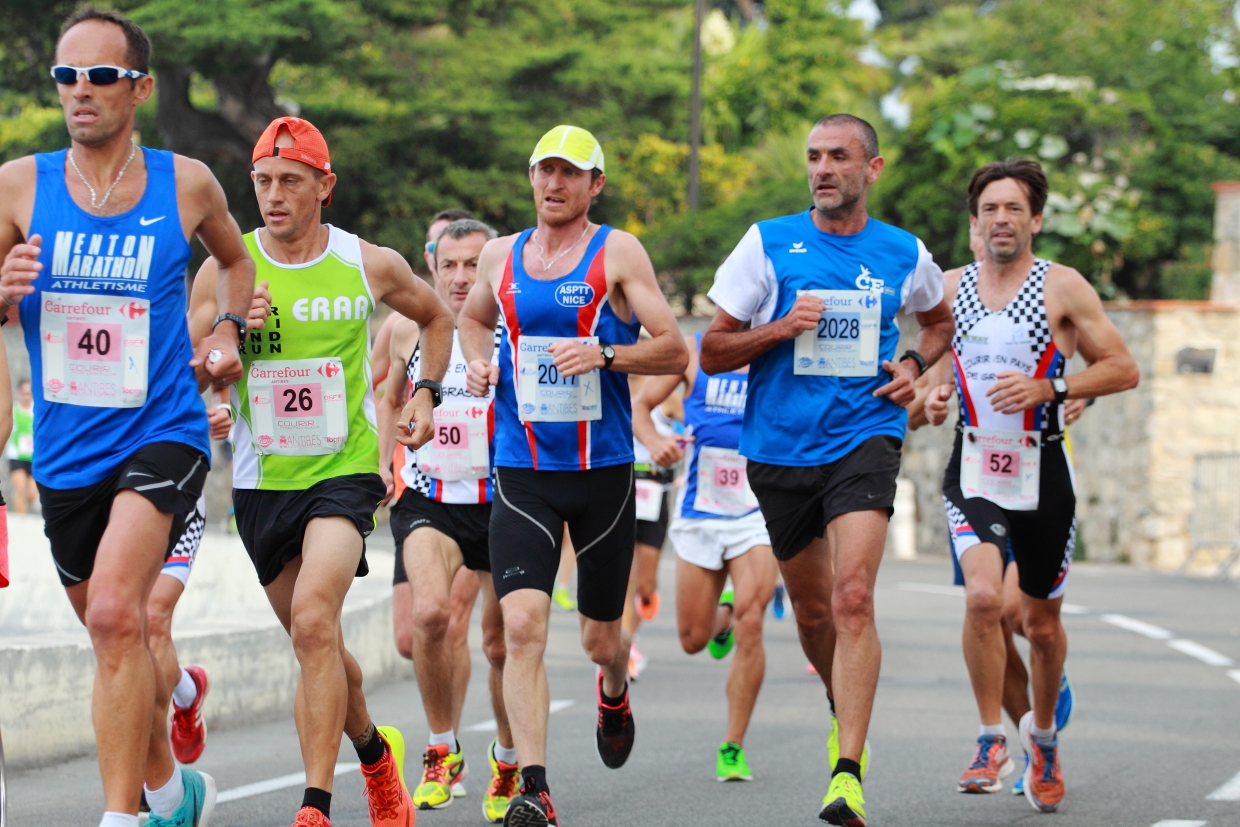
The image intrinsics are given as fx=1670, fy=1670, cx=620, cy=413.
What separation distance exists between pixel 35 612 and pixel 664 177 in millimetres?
24786

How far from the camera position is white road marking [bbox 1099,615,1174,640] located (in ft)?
44.7

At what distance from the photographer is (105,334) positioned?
16.0ft

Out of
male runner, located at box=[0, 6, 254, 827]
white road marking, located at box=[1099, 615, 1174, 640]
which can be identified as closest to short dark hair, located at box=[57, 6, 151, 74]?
male runner, located at box=[0, 6, 254, 827]

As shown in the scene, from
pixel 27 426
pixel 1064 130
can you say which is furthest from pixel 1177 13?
pixel 27 426

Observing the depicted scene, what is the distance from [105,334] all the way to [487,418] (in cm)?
251

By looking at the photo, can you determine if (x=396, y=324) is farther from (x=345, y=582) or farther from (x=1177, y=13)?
(x=1177, y=13)

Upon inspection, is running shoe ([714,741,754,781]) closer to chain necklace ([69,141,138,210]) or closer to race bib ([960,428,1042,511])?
race bib ([960,428,1042,511])

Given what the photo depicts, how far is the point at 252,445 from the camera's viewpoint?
5.64m

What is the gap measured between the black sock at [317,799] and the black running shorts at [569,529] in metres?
1.04

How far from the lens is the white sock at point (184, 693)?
6.70 meters

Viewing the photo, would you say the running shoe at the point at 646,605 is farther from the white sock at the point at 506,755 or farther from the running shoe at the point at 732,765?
the white sock at the point at 506,755

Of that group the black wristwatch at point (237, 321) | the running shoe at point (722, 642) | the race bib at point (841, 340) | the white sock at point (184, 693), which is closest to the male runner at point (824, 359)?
the race bib at point (841, 340)

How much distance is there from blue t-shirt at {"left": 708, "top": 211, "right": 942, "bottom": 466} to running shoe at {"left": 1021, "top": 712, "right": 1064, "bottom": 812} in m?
1.53

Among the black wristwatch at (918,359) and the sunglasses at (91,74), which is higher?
the sunglasses at (91,74)
